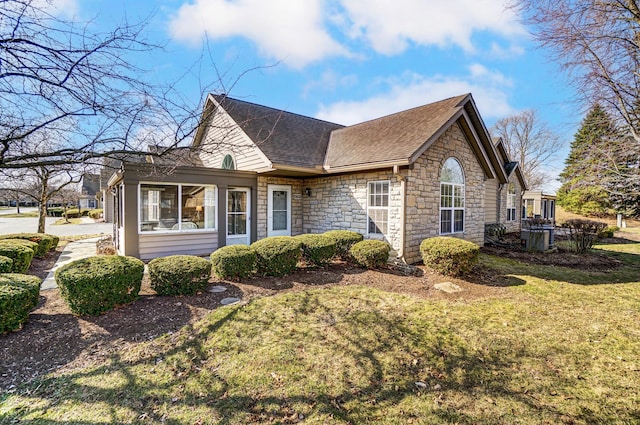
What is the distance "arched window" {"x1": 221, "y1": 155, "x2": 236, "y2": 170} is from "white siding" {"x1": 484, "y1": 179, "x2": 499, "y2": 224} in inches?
520

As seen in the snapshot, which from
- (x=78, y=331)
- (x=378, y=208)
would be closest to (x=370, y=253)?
(x=378, y=208)

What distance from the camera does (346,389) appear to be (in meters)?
3.21

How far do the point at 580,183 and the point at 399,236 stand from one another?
5.83 m

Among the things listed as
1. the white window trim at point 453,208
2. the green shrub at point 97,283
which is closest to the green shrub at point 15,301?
the green shrub at point 97,283

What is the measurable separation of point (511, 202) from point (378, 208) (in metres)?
14.0

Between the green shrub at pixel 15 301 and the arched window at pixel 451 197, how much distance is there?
9.91 m

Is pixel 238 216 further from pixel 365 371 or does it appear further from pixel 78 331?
pixel 365 371

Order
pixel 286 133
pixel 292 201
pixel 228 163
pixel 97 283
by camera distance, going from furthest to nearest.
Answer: pixel 228 163
pixel 286 133
pixel 292 201
pixel 97 283

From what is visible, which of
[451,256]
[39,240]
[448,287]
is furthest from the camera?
[39,240]

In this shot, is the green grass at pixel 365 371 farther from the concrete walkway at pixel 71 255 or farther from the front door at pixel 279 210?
the front door at pixel 279 210

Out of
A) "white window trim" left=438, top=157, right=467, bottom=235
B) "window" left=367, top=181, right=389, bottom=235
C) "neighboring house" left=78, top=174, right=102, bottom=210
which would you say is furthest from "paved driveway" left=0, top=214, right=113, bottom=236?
"neighboring house" left=78, top=174, right=102, bottom=210

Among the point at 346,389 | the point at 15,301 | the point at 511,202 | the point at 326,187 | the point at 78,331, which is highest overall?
the point at 326,187

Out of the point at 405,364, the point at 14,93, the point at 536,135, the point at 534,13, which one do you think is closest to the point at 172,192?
the point at 14,93

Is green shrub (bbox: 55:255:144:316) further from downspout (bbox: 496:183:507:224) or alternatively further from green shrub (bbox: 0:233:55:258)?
downspout (bbox: 496:183:507:224)
